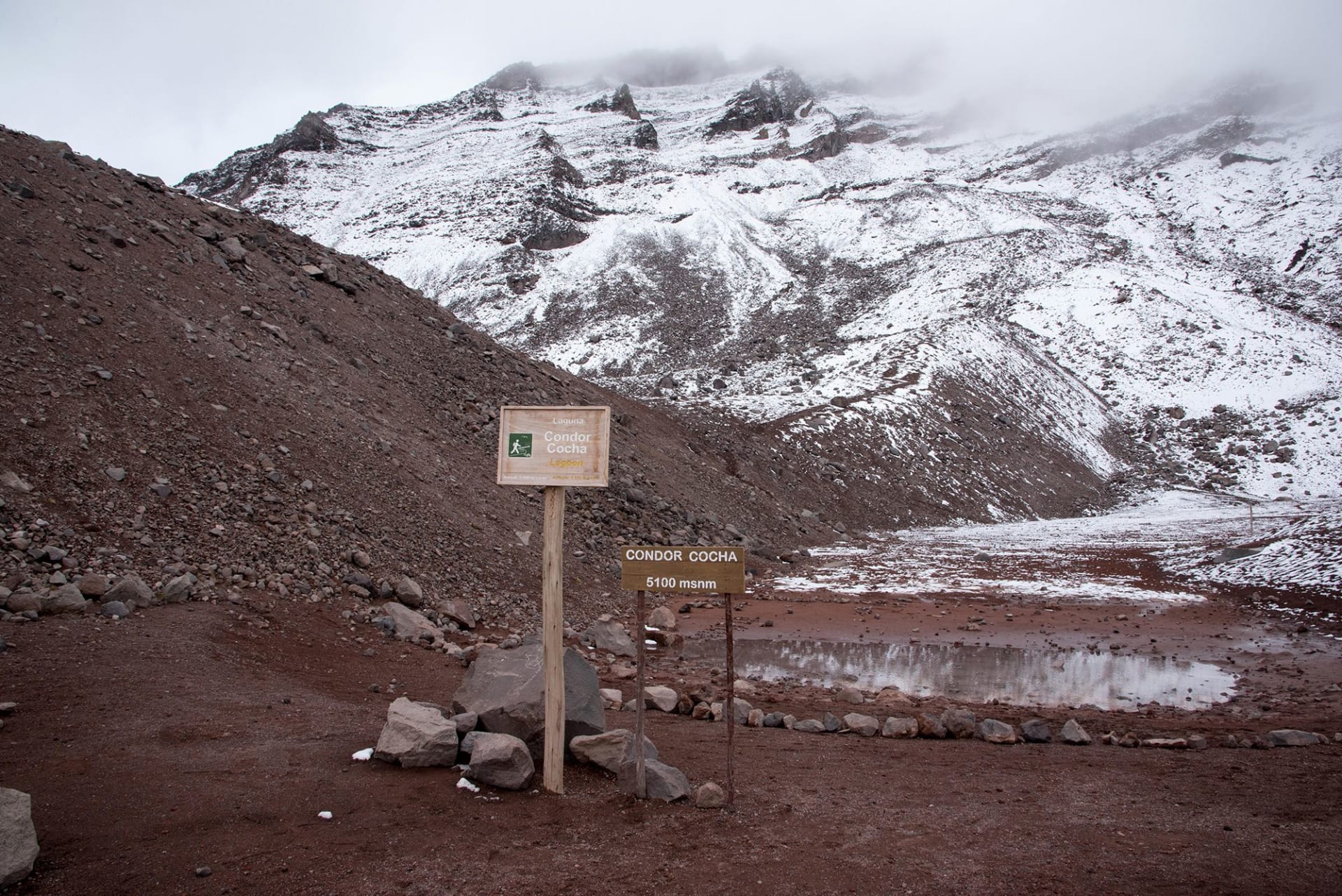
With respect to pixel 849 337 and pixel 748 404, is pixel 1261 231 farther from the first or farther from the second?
pixel 748 404

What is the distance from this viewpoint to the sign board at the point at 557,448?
22.1 ft

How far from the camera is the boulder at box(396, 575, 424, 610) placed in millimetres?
12469

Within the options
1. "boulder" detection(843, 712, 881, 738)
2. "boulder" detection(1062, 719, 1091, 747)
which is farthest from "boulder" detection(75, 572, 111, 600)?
"boulder" detection(1062, 719, 1091, 747)

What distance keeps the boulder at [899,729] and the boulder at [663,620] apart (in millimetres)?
6788

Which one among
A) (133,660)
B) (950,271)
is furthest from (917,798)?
(950,271)

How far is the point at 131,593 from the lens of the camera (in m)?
9.41

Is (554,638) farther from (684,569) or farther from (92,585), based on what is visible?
(92,585)

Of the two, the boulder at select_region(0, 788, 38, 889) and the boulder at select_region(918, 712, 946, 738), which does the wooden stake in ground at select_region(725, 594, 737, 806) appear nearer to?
the boulder at select_region(918, 712, 946, 738)

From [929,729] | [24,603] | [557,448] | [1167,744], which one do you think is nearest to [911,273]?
[1167,744]

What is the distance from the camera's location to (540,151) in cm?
10081

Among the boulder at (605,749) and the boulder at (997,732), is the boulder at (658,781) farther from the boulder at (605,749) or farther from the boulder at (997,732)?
the boulder at (997,732)

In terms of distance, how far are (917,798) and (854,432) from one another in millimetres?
31783

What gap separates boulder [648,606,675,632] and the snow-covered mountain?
18.1 meters

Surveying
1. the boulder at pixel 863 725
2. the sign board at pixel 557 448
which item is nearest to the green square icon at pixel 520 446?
the sign board at pixel 557 448
